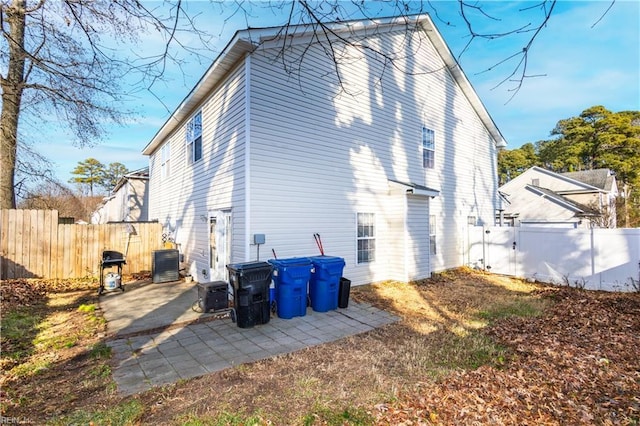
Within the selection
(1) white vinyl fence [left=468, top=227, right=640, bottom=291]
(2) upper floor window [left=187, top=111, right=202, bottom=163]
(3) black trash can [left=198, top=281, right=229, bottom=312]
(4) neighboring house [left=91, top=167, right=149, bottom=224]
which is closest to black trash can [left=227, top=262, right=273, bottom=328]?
(3) black trash can [left=198, top=281, right=229, bottom=312]

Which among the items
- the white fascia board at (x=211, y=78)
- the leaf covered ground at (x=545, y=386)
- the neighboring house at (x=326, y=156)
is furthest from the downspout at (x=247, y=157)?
the leaf covered ground at (x=545, y=386)

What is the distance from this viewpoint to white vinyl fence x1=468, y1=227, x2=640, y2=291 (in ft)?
26.9

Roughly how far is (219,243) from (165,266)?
272 cm

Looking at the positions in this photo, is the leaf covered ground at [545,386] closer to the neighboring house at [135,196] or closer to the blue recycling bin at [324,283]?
the blue recycling bin at [324,283]

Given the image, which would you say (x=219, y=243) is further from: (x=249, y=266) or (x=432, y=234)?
(x=432, y=234)

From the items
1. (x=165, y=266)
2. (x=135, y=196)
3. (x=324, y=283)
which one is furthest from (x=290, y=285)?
(x=135, y=196)

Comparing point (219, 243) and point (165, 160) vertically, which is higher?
point (165, 160)

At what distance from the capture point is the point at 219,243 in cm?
809

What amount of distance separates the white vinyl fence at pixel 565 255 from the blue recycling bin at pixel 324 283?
24.2 ft

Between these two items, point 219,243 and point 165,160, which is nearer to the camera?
point 219,243

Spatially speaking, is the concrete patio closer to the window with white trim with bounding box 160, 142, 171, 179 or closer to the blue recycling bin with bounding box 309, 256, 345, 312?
the blue recycling bin with bounding box 309, 256, 345, 312

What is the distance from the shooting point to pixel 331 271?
21.7 feet

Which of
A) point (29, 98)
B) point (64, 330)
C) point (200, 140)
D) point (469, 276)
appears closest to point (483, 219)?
point (469, 276)

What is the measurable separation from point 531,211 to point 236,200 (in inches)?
900
